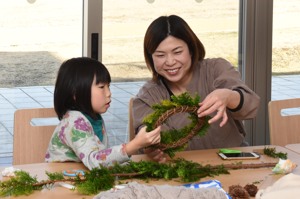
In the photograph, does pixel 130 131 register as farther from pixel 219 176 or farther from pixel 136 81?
pixel 136 81

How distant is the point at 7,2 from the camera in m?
4.19

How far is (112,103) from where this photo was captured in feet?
15.0

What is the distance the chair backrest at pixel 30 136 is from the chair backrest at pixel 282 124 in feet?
3.21

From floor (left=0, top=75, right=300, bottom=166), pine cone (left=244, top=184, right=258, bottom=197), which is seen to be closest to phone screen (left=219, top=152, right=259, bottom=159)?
pine cone (left=244, top=184, right=258, bottom=197)

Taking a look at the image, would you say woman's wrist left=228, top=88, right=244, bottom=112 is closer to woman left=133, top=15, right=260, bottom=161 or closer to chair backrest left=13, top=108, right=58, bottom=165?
woman left=133, top=15, right=260, bottom=161

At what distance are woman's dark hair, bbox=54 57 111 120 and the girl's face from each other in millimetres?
14

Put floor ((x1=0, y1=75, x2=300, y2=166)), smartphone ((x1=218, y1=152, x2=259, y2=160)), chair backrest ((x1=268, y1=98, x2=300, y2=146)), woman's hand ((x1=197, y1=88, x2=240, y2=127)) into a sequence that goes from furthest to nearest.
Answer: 1. floor ((x1=0, y1=75, x2=300, y2=166))
2. chair backrest ((x1=268, y1=98, x2=300, y2=146))
3. smartphone ((x1=218, y1=152, x2=259, y2=160))
4. woman's hand ((x1=197, y1=88, x2=240, y2=127))

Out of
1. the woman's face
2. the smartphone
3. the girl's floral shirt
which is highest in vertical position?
the woman's face

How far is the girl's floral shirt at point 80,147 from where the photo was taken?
2.64 metres

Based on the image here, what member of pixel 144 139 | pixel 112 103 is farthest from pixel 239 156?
pixel 112 103

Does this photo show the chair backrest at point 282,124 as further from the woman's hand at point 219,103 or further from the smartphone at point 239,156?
the smartphone at point 239,156

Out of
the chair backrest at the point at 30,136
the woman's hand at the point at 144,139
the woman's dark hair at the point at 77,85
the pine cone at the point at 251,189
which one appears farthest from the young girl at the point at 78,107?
the pine cone at the point at 251,189

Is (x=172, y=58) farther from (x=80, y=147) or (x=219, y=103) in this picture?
(x=80, y=147)

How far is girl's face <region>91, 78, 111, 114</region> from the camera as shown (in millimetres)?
2848
